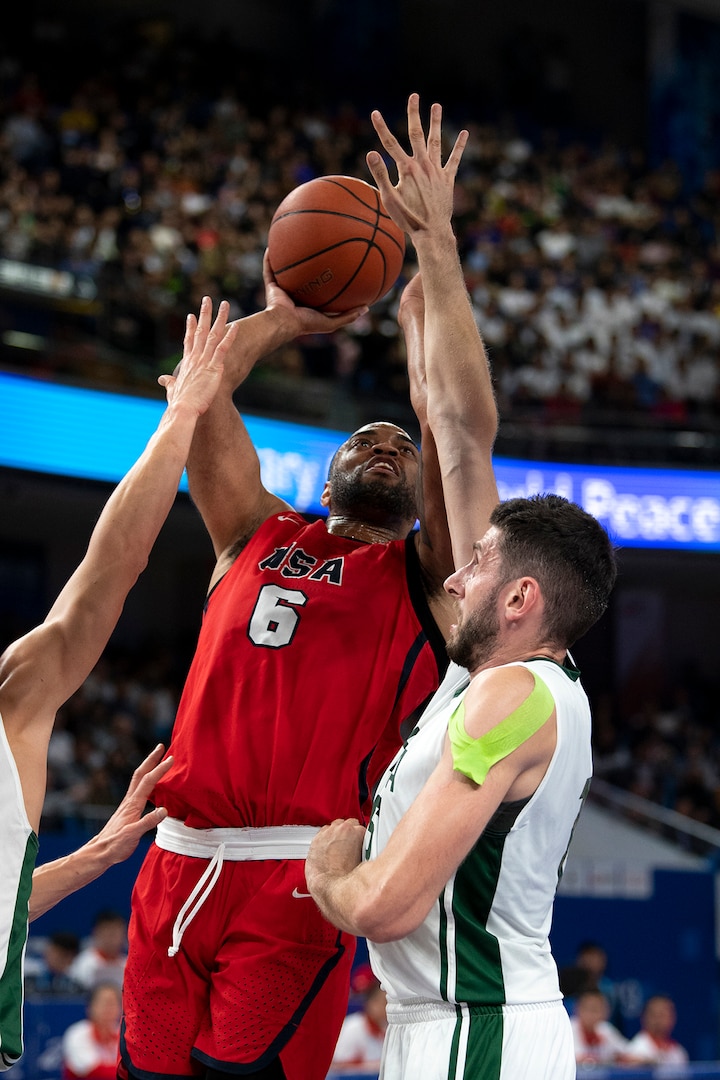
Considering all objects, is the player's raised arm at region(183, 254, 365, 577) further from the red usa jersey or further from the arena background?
the arena background

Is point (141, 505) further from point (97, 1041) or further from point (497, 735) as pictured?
point (97, 1041)

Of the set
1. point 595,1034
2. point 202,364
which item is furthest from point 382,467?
point 595,1034

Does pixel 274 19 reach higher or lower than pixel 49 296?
higher

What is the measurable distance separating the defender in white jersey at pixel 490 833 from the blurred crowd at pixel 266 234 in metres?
9.55

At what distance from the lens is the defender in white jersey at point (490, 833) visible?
2.28 m

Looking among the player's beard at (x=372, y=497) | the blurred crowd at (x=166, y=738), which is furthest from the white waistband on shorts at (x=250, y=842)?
the blurred crowd at (x=166, y=738)

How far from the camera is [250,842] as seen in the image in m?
3.14

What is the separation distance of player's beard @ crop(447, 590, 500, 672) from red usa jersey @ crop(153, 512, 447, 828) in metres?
0.70

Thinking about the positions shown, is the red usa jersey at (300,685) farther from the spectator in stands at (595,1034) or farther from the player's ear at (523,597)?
the spectator in stands at (595,1034)

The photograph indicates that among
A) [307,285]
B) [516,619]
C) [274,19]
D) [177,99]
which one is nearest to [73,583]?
[516,619]

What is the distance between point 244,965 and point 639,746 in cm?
1393

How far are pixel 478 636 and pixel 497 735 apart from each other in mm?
316

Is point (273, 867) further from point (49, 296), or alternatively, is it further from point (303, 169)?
point (303, 169)

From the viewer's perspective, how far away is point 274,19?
923 inches
